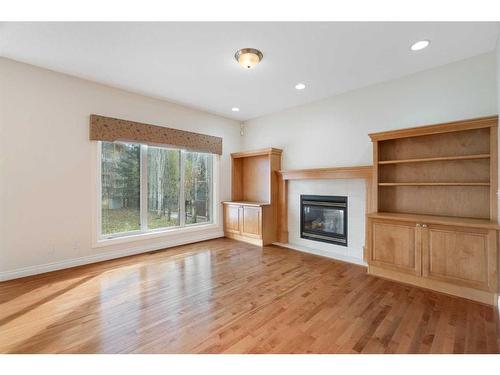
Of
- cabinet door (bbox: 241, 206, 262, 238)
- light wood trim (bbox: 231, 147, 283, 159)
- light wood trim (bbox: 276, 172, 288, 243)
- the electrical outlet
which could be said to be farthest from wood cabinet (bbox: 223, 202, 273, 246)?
the electrical outlet

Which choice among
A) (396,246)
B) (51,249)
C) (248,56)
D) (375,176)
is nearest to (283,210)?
(375,176)

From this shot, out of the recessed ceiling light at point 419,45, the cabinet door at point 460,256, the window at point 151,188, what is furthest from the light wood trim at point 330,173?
the window at point 151,188

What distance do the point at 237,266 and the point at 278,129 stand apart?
295 centimetres

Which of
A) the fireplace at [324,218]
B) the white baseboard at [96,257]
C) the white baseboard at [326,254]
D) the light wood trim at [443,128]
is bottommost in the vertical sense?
the white baseboard at [326,254]

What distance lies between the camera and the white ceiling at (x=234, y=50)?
232 centimetres

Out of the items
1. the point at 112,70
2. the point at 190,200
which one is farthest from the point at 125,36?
the point at 190,200

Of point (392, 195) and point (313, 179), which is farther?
point (313, 179)

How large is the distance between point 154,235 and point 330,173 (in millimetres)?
3304

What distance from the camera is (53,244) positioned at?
3.31 metres

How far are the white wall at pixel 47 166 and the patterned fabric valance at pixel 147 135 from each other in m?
0.14

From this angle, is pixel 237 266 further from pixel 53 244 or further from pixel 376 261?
pixel 53 244

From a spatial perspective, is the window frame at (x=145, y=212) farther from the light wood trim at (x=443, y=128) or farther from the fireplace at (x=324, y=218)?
the light wood trim at (x=443, y=128)

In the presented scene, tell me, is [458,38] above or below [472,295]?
above

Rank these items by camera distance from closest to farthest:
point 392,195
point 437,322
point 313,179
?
point 437,322 < point 392,195 < point 313,179
